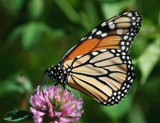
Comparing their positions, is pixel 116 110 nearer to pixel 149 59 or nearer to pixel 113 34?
pixel 149 59

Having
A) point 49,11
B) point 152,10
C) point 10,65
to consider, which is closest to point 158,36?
point 152,10

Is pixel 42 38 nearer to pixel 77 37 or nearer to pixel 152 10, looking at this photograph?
pixel 77 37

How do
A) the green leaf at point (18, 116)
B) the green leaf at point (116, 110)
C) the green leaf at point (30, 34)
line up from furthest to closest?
the green leaf at point (30, 34) → the green leaf at point (116, 110) → the green leaf at point (18, 116)

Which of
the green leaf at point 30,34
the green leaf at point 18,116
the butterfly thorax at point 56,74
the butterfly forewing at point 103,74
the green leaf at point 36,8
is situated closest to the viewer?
the green leaf at point 18,116

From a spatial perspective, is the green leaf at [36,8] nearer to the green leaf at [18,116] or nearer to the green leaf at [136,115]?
the green leaf at [136,115]

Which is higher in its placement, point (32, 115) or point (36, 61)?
point (36, 61)

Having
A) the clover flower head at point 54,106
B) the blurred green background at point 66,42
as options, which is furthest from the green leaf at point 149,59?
the clover flower head at point 54,106

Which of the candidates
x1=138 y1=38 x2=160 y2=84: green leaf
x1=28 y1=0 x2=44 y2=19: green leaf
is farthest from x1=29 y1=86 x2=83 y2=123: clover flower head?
x1=28 y1=0 x2=44 y2=19: green leaf
